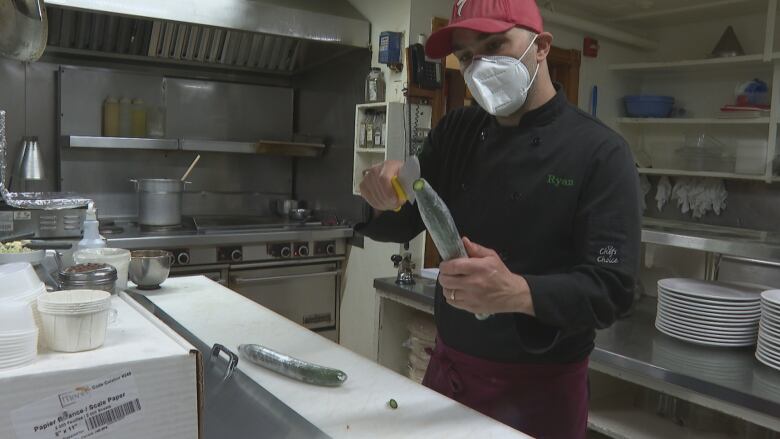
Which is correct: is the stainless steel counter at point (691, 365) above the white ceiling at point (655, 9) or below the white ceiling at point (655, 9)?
below

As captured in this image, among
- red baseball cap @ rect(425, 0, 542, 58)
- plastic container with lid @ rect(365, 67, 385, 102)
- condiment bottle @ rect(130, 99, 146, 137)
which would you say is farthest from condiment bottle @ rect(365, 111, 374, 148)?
red baseball cap @ rect(425, 0, 542, 58)

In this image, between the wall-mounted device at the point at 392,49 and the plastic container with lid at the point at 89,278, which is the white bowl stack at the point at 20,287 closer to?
the plastic container with lid at the point at 89,278

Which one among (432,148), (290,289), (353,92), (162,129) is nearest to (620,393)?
(432,148)

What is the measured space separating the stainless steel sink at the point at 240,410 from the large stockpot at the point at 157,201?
257 centimetres

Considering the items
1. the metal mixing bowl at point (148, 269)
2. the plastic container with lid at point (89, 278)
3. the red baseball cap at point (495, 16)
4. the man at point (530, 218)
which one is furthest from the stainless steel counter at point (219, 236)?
the red baseball cap at point (495, 16)

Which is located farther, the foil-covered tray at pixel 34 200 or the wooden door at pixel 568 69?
the wooden door at pixel 568 69

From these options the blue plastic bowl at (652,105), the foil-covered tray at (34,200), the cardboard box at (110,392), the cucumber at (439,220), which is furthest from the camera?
the blue plastic bowl at (652,105)

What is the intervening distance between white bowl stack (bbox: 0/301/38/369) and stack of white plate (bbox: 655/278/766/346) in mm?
1872

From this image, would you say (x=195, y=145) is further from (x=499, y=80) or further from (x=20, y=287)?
(x=20, y=287)

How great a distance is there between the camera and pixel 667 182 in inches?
184

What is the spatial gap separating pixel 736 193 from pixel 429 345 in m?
2.85

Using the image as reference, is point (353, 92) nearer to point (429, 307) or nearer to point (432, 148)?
point (429, 307)

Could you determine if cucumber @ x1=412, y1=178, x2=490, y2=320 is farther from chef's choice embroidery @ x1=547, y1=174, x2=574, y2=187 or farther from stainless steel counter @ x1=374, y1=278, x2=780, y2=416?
stainless steel counter @ x1=374, y1=278, x2=780, y2=416

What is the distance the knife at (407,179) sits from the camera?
3.87 ft
